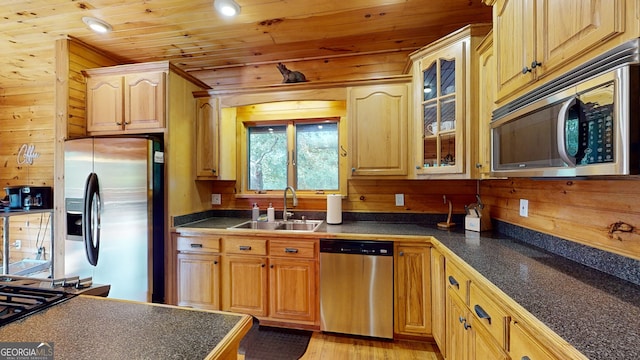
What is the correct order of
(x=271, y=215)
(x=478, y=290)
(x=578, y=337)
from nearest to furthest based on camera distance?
(x=578, y=337), (x=478, y=290), (x=271, y=215)

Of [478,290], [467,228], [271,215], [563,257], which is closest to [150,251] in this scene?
[271,215]

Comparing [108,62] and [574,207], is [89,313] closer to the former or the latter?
[574,207]

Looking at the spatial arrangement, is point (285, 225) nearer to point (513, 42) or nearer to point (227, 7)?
point (227, 7)

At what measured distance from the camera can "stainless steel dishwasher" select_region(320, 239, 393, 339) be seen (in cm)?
208

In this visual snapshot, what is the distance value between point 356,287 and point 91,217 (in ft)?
7.37

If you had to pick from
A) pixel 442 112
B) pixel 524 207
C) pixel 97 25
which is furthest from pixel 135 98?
pixel 524 207

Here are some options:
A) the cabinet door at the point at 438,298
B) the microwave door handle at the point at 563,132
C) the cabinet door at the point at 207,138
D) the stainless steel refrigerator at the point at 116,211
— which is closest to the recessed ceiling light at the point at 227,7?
the cabinet door at the point at 207,138

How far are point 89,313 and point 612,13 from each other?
178 cm

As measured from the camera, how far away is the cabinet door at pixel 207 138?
8.87 ft

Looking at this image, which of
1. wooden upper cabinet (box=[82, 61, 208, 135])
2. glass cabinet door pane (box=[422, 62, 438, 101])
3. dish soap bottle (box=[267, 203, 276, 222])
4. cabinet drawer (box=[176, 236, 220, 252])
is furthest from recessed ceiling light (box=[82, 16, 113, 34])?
glass cabinet door pane (box=[422, 62, 438, 101])

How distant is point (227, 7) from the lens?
77.9 inches

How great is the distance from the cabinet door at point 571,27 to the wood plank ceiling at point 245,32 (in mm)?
1148

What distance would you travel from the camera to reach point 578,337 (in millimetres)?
711

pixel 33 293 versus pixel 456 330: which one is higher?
pixel 33 293
